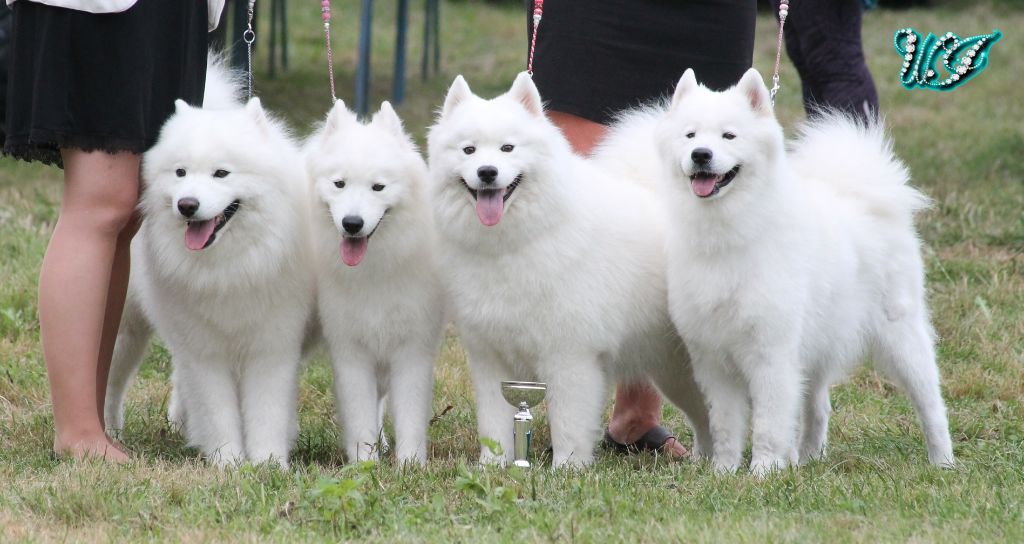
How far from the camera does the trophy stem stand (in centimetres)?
375

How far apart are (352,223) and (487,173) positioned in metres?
0.42

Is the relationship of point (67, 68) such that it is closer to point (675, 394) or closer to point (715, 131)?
point (715, 131)

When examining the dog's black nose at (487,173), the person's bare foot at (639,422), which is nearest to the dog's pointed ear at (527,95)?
the dog's black nose at (487,173)

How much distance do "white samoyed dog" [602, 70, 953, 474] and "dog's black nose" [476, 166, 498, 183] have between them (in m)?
0.54

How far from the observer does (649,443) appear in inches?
180

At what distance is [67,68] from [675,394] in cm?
218

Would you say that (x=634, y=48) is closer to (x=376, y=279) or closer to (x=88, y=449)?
(x=376, y=279)

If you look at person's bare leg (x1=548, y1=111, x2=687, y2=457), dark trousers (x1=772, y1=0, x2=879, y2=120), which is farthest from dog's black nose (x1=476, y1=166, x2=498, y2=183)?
dark trousers (x1=772, y1=0, x2=879, y2=120)

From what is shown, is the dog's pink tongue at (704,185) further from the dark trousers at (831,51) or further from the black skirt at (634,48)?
the dark trousers at (831,51)

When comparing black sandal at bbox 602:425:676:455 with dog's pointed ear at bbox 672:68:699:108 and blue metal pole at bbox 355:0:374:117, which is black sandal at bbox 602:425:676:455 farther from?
blue metal pole at bbox 355:0:374:117

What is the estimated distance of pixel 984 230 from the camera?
704 centimetres

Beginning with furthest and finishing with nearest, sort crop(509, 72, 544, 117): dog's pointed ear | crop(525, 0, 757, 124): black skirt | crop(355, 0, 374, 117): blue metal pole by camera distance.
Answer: crop(355, 0, 374, 117): blue metal pole → crop(525, 0, 757, 124): black skirt → crop(509, 72, 544, 117): dog's pointed ear

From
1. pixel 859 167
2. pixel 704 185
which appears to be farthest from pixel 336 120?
pixel 859 167

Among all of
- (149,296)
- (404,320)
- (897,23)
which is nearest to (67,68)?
(149,296)
